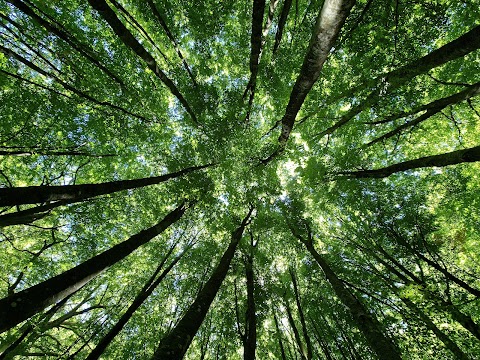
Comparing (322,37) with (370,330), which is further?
(370,330)

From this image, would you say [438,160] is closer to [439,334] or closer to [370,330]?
[370,330]

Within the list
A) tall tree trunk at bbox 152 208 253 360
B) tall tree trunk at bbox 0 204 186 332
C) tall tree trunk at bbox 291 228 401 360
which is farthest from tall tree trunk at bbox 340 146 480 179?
tall tree trunk at bbox 0 204 186 332

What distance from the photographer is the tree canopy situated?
655cm

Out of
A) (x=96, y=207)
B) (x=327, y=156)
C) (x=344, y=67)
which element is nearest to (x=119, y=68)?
(x=96, y=207)

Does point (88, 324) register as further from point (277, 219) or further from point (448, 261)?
point (448, 261)

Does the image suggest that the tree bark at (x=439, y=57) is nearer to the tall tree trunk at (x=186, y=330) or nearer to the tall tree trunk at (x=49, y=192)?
the tall tree trunk at (x=186, y=330)

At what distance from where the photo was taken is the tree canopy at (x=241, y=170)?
6.55m

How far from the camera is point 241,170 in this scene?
11461 mm

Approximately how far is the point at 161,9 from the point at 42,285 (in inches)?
425

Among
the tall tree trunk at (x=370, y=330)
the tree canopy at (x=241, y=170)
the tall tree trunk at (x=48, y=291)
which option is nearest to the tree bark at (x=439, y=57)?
the tree canopy at (x=241, y=170)

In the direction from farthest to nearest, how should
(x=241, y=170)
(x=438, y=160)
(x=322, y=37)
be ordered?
(x=241, y=170) < (x=438, y=160) < (x=322, y=37)

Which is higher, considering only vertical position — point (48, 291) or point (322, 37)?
point (322, 37)

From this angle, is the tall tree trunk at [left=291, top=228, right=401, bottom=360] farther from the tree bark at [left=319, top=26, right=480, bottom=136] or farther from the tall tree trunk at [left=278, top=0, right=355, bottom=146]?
the tall tree trunk at [left=278, top=0, right=355, bottom=146]

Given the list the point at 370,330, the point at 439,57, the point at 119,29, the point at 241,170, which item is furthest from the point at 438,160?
the point at 119,29
